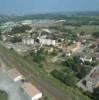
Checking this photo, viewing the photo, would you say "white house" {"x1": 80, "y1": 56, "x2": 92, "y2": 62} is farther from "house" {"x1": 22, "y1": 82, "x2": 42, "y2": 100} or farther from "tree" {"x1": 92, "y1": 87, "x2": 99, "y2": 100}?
"house" {"x1": 22, "y1": 82, "x2": 42, "y2": 100}

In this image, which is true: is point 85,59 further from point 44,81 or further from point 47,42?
point 47,42

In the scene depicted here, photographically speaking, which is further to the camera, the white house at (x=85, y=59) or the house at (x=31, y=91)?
the white house at (x=85, y=59)

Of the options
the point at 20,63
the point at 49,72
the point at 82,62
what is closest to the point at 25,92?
the point at 49,72

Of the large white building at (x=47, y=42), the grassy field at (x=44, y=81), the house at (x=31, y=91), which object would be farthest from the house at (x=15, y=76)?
the large white building at (x=47, y=42)

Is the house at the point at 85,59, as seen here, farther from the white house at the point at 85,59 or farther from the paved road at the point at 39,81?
the paved road at the point at 39,81

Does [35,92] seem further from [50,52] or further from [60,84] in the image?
[50,52]

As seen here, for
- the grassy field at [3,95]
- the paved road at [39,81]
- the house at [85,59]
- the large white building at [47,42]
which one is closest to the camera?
the grassy field at [3,95]

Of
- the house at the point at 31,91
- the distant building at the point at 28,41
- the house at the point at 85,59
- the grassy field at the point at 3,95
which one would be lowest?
the distant building at the point at 28,41
